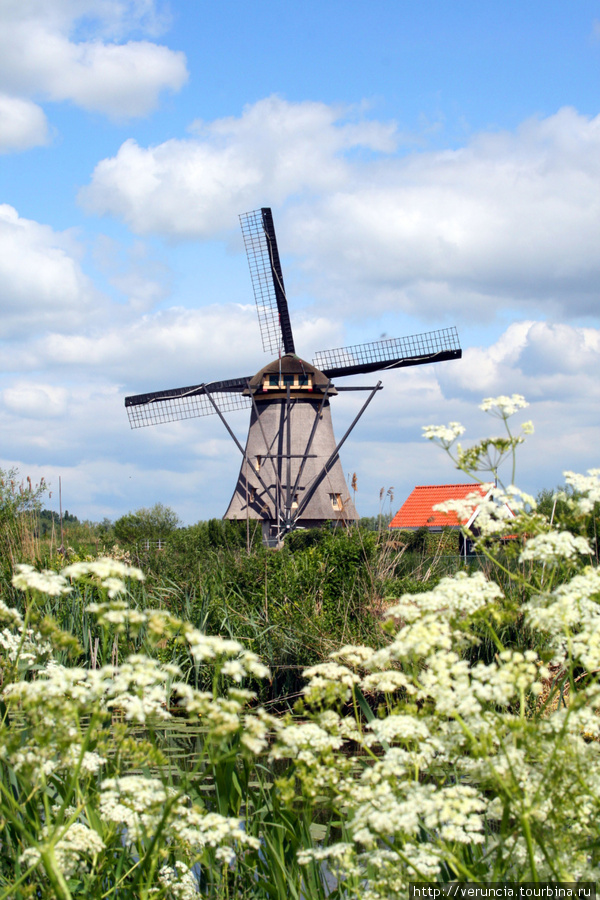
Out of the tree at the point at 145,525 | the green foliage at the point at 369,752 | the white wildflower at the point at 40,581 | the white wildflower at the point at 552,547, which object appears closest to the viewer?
the green foliage at the point at 369,752

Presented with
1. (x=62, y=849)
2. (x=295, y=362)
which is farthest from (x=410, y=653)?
(x=295, y=362)

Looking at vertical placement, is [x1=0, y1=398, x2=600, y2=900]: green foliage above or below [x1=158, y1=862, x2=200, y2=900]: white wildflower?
above

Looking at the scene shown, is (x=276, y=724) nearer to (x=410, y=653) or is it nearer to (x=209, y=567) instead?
(x=410, y=653)

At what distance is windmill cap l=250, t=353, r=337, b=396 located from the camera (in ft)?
73.6

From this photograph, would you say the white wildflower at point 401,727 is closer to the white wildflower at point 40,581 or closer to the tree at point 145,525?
the white wildflower at point 40,581

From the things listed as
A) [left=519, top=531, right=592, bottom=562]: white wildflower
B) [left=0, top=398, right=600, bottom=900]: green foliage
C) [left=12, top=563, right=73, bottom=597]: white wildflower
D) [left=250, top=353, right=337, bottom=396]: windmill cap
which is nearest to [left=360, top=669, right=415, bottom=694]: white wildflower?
[left=0, top=398, right=600, bottom=900]: green foliage

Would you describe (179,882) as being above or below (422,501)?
below

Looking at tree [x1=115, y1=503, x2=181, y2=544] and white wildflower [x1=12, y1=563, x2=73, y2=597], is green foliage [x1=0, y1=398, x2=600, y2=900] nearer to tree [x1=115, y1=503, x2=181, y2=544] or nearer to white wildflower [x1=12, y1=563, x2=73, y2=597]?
white wildflower [x1=12, y1=563, x2=73, y2=597]

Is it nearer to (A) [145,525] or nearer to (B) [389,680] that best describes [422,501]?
(A) [145,525]

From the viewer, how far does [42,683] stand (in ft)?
6.34

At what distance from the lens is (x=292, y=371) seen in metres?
22.5

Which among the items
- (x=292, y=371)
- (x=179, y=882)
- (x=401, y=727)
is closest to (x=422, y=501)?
(x=292, y=371)

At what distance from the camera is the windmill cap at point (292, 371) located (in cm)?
2244

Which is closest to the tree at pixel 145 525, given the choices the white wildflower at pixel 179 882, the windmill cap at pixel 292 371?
the windmill cap at pixel 292 371
